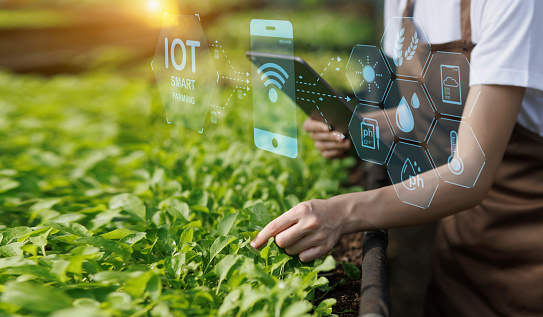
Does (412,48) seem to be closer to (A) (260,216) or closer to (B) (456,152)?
(B) (456,152)

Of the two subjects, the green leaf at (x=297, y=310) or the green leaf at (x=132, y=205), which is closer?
the green leaf at (x=297, y=310)

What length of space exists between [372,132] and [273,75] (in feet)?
0.77

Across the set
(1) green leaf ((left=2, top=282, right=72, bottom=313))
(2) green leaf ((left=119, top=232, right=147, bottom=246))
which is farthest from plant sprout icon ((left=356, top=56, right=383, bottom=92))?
(1) green leaf ((left=2, top=282, right=72, bottom=313))

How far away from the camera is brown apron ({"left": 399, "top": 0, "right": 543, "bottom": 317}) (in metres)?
1.09

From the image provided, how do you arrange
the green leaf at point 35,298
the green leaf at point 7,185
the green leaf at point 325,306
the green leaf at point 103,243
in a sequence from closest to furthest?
the green leaf at point 35,298 → the green leaf at point 325,306 → the green leaf at point 103,243 → the green leaf at point 7,185

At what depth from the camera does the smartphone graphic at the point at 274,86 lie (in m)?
0.92

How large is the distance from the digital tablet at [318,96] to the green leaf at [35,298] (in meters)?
0.56

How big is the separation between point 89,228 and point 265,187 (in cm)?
46

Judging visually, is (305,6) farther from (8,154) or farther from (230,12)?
(8,154)

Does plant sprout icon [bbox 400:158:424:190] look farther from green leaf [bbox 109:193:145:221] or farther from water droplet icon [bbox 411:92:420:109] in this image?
green leaf [bbox 109:193:145:221]

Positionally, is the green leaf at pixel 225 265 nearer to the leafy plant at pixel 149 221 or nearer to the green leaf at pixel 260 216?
the leafy plant at pixel 149 221

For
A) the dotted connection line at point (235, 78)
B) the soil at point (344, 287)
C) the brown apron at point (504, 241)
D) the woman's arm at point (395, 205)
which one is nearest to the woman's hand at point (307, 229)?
the woman's arm at point (395, 205)

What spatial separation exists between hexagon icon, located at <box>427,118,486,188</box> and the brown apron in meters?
0.24

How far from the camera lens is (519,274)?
3.81 feet
